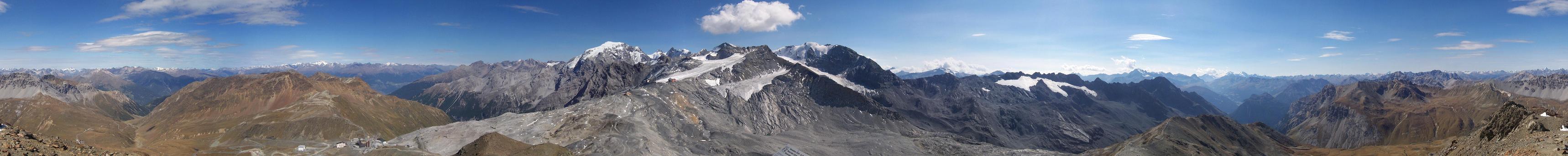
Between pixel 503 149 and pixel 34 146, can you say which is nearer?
pixel 34 146

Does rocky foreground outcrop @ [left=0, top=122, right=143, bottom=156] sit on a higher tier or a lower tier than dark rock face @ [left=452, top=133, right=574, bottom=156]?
higher

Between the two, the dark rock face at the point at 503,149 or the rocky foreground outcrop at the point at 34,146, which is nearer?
the rocky foreground outcrop at the point at 34,146

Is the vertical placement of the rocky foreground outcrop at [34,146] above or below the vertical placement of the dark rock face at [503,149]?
above

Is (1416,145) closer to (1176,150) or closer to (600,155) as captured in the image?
(1176,150)

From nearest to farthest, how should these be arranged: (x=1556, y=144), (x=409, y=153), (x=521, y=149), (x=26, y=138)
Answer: (x=26, y=138)
(x=1556, y=144)
(x=521, y=149)
(x=409, y=153)

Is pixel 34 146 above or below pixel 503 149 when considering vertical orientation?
above

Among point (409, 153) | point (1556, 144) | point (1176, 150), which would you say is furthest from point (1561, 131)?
point (409, 153)

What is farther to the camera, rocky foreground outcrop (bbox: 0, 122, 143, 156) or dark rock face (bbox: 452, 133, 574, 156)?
dark rock face (bbox: 452, 133, 574, 156)

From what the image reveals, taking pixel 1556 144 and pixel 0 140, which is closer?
pixel 0 140
